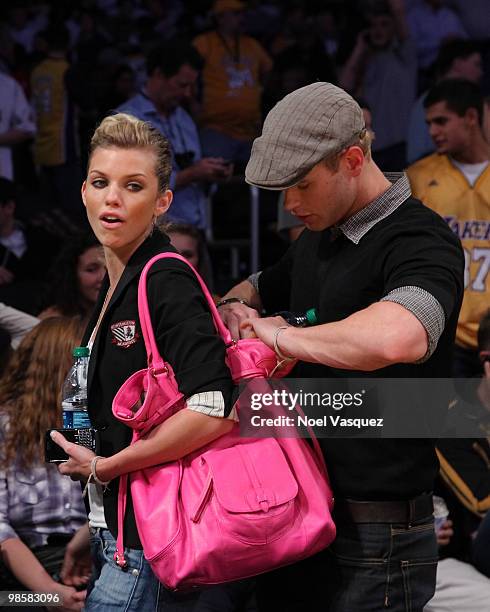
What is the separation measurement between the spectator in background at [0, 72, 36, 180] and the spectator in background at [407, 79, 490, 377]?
9.10 ft

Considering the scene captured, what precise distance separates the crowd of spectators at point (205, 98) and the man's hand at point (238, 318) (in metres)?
1.87

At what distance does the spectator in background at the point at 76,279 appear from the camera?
439cm

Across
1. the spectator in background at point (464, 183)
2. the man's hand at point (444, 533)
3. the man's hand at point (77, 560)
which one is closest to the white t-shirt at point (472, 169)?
the spectator in background at point (464, 183)

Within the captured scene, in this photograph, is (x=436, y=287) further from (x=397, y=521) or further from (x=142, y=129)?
(x=142, y=129)

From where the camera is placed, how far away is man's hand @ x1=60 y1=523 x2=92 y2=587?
120 inches

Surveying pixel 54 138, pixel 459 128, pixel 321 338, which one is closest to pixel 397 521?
pixel 321 338

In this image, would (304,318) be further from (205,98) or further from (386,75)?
(205,98)

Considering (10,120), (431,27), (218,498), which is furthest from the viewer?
(431,27)

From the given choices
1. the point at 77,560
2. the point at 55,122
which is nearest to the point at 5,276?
the point at 77,560

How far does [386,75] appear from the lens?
6.91 meters

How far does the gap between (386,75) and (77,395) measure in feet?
16.9

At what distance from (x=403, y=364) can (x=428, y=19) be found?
21.3 feet

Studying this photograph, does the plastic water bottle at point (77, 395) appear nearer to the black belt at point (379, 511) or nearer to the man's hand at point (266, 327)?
the man's hand at point (266, 327)

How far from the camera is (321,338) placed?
1873 millimetres
